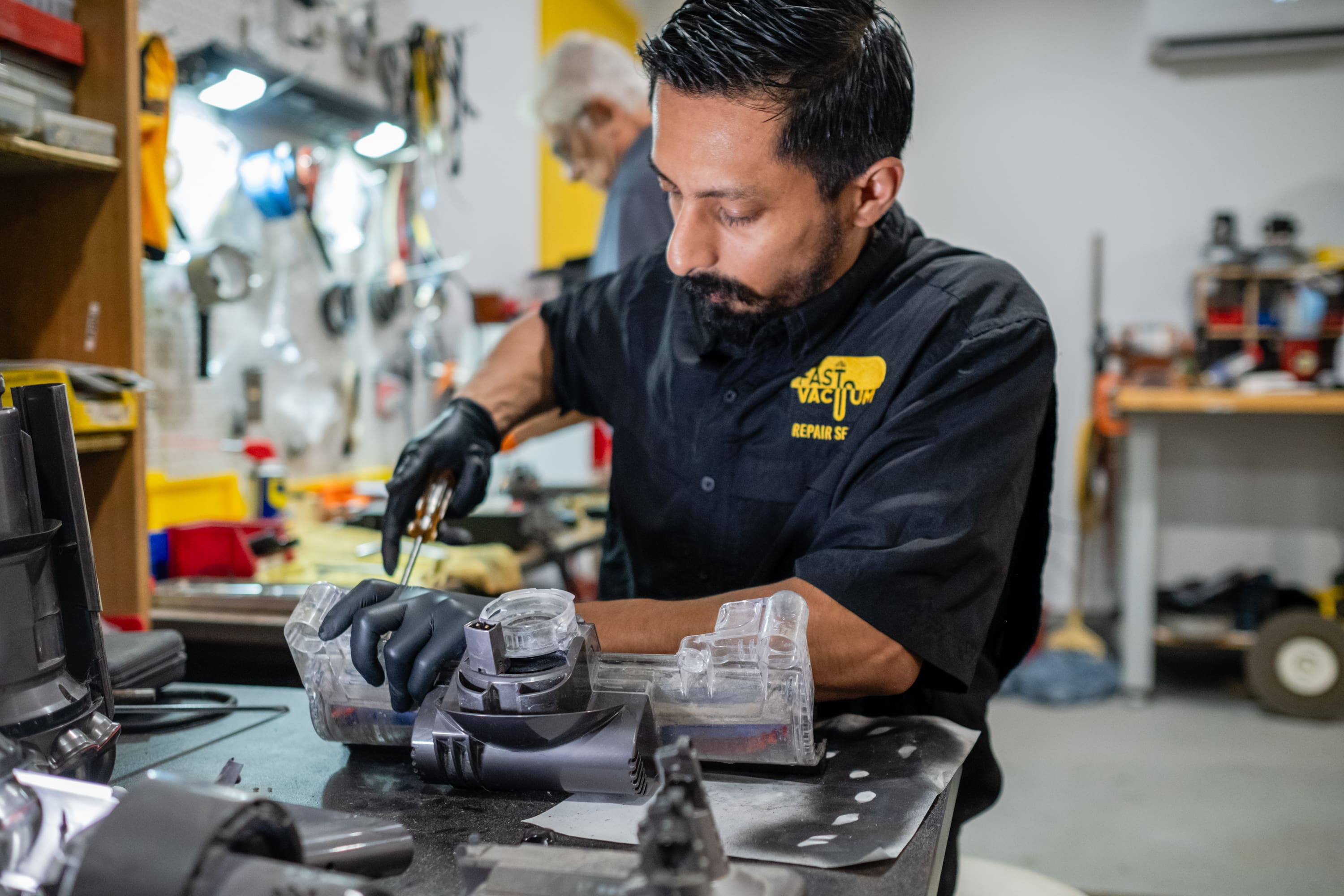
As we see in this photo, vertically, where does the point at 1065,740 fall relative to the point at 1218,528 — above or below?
below

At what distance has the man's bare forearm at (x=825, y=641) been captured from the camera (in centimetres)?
91

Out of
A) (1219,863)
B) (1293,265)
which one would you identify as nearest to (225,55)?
(1219,863)

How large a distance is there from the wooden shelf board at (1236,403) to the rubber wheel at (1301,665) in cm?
78

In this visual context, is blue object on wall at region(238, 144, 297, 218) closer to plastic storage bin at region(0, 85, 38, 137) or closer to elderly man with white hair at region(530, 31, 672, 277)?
elderly man with white hair at region(530, 31, 672, 277)

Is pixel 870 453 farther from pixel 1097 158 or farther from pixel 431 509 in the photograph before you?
pixel 1097 158

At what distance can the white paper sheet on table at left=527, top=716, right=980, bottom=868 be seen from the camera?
27.1 inches

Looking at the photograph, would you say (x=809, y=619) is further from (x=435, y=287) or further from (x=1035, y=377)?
(x=435, y=287)

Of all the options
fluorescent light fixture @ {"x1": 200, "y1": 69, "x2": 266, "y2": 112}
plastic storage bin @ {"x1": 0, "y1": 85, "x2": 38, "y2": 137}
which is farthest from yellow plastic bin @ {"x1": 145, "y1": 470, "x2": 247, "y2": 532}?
fluorescent light fixture @ {"x1": 200, "y1": 69, "x2": 266, "y2": 112}

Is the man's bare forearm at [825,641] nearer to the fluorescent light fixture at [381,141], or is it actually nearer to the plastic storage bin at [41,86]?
the plastic storage bin at [41,86]

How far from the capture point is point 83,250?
1700 mm

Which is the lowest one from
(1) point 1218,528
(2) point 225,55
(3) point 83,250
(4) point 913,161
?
(1) point 1218,528

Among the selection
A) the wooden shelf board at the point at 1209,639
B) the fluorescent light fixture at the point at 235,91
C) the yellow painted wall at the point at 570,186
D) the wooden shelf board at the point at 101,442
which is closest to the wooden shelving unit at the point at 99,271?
the wooden shelf board at the point at 101,442

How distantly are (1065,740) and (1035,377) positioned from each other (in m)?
2.90

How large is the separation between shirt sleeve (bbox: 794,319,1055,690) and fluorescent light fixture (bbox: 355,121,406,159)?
86.3 inches
